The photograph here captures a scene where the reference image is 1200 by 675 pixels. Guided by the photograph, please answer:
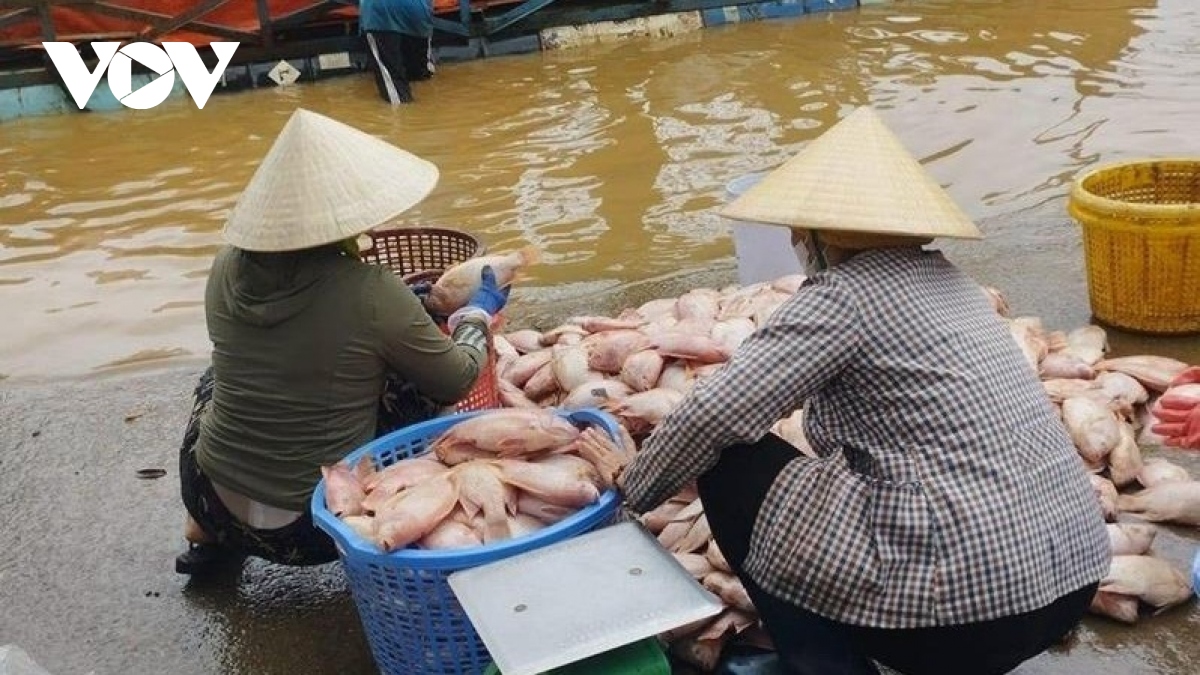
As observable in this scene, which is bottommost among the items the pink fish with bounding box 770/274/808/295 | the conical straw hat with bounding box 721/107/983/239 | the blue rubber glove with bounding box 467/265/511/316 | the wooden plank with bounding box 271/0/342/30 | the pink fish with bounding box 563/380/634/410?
the pink fish with bounding box 563/380/634/410

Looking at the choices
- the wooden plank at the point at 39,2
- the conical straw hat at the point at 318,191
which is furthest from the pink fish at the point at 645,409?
the wooden plank at the point at 39,2

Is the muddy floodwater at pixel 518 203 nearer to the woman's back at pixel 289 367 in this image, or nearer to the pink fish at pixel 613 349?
the woman's back at pixel 289 367

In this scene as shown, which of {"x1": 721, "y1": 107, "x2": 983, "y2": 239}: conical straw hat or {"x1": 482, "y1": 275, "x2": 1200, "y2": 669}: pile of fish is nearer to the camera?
{"x1": 721, "y1": 107, "x2": 983, "y2": 239}: conical straw hat

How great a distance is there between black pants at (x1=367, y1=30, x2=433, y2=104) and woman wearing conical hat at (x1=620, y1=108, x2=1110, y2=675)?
9.29 m

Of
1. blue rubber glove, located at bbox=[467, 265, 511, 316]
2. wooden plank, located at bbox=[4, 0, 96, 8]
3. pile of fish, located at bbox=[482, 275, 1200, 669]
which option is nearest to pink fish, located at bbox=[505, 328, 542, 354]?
pile of fish, located at bbox=[482, 275, 1200, 669]

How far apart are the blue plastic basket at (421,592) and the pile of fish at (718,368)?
56 centimetres

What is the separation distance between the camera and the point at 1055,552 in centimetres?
232

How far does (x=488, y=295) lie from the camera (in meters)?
3.60

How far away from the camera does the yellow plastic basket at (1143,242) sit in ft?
14.6

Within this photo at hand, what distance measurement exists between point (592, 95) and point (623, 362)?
7.10m

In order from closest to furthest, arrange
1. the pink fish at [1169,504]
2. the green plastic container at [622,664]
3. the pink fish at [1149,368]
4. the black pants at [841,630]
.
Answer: the green plastic container at [622,664]
the black pants at [841,630]
the pink fish at [1169,504]
the pink fish at [1149,368]

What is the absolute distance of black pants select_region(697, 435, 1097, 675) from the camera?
2.35 m

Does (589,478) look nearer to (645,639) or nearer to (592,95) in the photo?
(645,639)

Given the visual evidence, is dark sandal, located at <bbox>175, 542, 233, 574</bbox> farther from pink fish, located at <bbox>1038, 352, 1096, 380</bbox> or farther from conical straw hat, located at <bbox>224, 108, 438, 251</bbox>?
pink fish, located at <bbox>1038, 352, 1096, 380</bbox>
